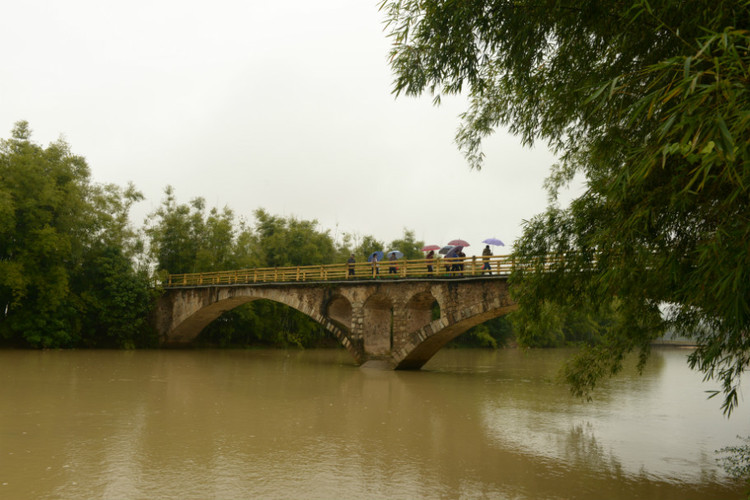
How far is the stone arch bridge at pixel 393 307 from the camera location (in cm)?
2053

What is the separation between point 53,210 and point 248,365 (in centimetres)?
1436

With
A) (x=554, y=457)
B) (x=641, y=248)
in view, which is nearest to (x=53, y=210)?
(x=554, y=457)

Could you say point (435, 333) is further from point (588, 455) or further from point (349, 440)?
point (588, 455)

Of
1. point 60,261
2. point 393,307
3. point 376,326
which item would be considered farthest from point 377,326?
point 60,261

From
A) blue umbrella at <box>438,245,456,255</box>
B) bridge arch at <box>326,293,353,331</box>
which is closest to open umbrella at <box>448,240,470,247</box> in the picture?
blue umbrella at <box>438,245,456,255</box>

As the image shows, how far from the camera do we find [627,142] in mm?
6168

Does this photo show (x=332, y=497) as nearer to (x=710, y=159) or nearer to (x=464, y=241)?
(x=710, y=159)

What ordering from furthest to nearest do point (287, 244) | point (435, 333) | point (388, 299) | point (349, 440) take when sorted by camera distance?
point (287, 244) → point (388, 299) → point (435, 333) → point (349, 440)

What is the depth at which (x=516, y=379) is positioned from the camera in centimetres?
2169

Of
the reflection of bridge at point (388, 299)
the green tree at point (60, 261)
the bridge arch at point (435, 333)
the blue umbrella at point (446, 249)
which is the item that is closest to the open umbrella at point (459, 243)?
the blue umbrella at point (446, 249)

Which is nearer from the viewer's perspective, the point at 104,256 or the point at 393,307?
the point at 393,307

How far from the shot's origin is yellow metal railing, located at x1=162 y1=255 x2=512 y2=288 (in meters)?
20.5

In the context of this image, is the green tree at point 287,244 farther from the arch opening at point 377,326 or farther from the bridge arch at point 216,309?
the arch opening at point 377,326

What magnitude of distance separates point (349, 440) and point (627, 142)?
706cm
